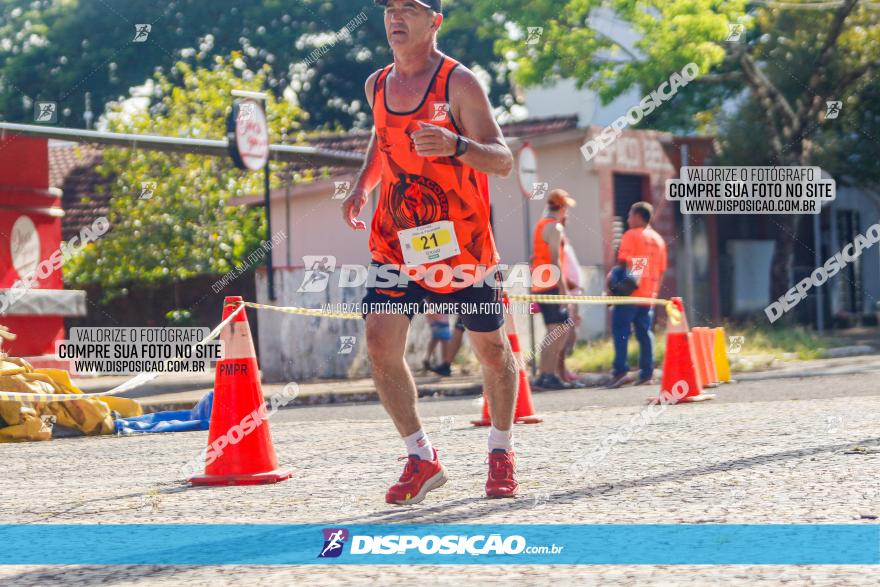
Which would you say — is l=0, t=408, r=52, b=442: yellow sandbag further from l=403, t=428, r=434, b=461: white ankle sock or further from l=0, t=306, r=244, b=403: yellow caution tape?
l=403, t=428, r=434, b=461: white ankle sock

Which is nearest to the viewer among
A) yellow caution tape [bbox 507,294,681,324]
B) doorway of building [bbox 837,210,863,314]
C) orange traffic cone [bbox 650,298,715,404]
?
orange traffic cone [bbox 650,298,715,404]

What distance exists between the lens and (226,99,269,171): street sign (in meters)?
→ 15.4

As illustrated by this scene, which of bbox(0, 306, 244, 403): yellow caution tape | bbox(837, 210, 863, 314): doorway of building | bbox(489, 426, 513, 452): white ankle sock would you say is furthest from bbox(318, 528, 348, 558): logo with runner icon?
bbox(837, 210, 863, 314): doorway of building

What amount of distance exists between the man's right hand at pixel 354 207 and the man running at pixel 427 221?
0.24m

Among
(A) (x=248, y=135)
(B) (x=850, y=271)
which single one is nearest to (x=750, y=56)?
(B) (x=850, y=271)

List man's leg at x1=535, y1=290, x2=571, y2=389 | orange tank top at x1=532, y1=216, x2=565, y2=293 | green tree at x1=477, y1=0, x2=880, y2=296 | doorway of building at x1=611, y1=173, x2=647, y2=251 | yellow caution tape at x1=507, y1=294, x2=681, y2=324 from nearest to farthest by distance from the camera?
yellow caution tape at x1=507, y1=294, x2=681, y2=324 → orange tank top at x1=532, y1=216, x2=565, y2=293 → man's leg at x1=535, y1=290, x2=571, y2=389 → green tree at x1=477, y1=0, x2=880, y2=296 → doorway of building at x1=611, y1=173, x2=647, y2=251

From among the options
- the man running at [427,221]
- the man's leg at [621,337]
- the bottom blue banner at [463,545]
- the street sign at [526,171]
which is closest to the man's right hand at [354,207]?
the man running at [427,221]

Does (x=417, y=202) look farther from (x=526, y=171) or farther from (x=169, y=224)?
(x=169, y=224)

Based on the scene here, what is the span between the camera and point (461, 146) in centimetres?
540

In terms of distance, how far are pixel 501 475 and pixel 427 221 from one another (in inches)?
42.9

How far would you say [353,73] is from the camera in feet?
133

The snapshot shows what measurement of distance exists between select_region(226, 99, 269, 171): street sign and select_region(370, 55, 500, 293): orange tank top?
387 inches

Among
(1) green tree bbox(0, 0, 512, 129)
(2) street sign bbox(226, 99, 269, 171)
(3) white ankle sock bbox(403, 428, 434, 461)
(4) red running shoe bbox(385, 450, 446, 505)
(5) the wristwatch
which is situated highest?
(1) green tree bbox(0, 0, 512, 129)

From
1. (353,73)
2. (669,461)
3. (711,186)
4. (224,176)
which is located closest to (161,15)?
(353,73)
